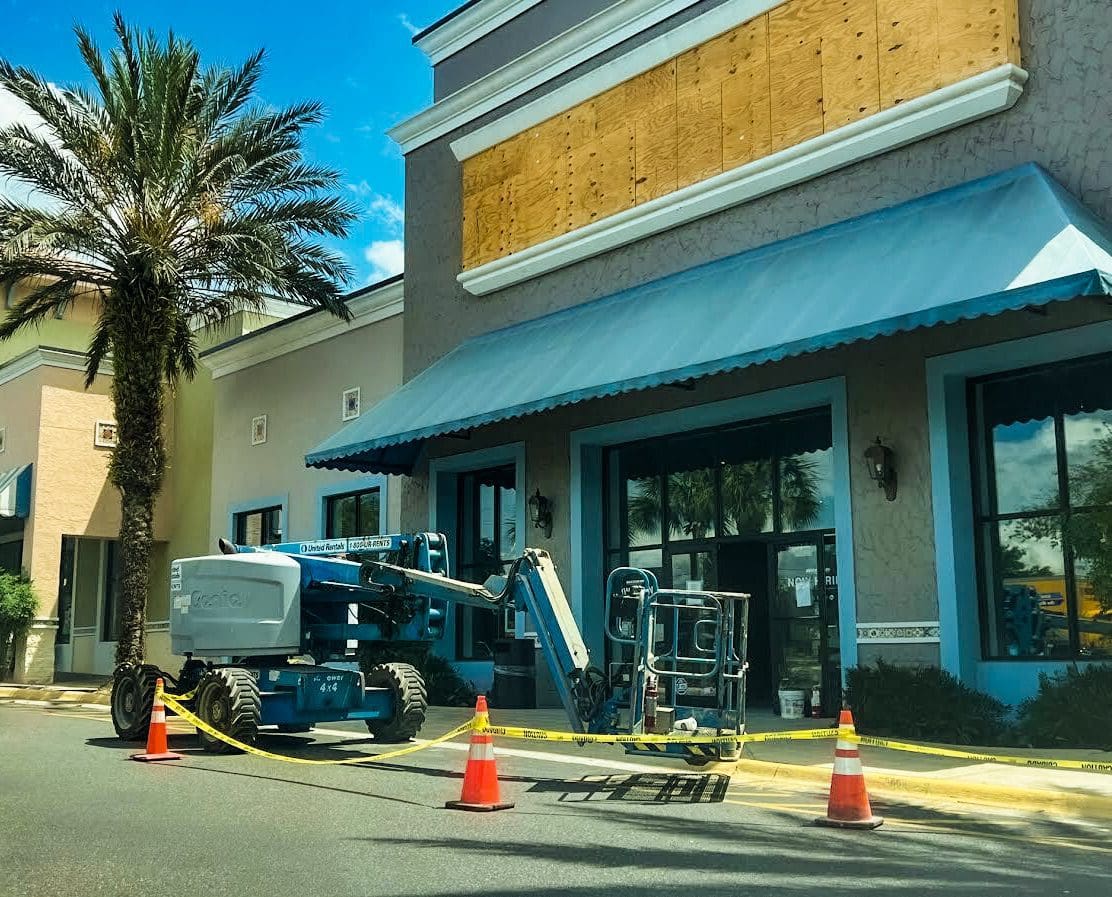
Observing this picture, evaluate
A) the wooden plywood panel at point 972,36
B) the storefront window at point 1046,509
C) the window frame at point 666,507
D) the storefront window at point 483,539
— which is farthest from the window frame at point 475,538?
the wooden plywood panel at point 972,36

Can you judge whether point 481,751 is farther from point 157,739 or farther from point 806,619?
point 806,619

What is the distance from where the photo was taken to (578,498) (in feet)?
57.6

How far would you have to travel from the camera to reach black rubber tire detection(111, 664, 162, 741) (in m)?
13.1

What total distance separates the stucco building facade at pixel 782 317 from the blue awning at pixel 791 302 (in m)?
0.04

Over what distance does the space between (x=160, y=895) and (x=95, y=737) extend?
875 centimetres

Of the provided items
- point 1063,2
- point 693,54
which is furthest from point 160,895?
point 693,54

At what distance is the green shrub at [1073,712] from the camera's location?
11.4m

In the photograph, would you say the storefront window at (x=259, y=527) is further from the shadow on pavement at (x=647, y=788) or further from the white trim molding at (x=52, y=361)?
the shadow on pavement at (x=647, y=788)

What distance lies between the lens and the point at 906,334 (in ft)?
45.1

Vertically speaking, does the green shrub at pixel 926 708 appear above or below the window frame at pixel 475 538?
below

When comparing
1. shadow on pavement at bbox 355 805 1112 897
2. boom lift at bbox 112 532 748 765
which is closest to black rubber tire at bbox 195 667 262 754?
boom lift at bbox 112 532 748 765

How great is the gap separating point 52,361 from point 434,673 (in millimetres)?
14995

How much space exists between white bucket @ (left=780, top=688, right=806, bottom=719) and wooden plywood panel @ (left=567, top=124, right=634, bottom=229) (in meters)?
6.69

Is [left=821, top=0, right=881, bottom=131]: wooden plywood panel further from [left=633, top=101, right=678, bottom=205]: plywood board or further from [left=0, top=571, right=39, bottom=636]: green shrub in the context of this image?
[left=0, top=571, right=39, bottom=636]: green shrub
